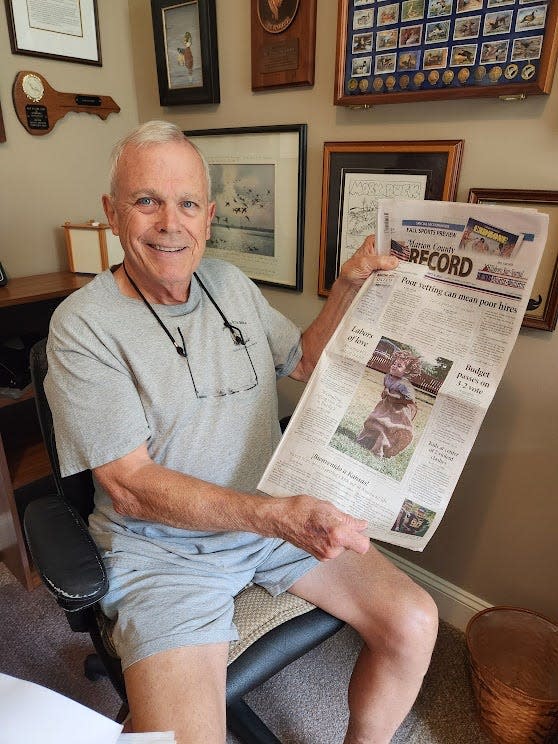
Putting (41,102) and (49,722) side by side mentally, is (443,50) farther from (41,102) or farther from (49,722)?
(49,722)

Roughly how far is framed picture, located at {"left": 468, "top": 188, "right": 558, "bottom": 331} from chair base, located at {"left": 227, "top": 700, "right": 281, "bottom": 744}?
3.77 ft

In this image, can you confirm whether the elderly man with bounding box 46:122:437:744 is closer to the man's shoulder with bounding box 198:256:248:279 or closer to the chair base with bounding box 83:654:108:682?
the man's shoulder with bounding box 198:256:248:279

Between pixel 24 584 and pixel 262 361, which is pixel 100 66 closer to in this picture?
pixel 262 361

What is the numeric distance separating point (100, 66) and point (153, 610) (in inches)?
70.0

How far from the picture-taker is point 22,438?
Answer: 1.86m

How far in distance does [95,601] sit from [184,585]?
0.16 meters

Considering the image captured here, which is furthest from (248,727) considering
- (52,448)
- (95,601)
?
(52,448)

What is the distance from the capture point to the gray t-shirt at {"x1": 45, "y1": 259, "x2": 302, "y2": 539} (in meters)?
0.89

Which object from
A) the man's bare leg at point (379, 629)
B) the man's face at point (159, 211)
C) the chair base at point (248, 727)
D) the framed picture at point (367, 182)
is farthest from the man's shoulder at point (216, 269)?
the chair base at point (248, 727)

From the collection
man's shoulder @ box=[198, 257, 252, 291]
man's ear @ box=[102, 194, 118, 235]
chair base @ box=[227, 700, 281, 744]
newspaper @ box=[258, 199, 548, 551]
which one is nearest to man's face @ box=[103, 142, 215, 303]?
man's ear @ box=[102, 194, 118, 235]

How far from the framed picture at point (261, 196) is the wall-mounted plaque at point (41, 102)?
1.34ft

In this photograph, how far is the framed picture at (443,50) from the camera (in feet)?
Answer: 3.28

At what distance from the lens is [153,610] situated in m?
0.87

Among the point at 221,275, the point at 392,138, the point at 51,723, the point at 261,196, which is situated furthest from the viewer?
the point at 261,196
